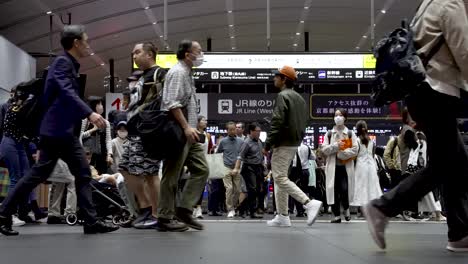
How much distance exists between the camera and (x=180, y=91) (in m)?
5.96

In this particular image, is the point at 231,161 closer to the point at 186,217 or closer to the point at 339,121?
the point at 339,121

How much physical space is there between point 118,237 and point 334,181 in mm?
4599

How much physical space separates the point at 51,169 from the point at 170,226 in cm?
119

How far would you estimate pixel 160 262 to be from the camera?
11.4 ft

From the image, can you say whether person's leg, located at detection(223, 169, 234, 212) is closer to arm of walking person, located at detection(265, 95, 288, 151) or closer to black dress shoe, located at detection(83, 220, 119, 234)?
arm of walking person, located at detection(265, 95, 288, 151)

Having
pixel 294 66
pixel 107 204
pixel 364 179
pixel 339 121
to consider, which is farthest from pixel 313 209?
pixel 294 66

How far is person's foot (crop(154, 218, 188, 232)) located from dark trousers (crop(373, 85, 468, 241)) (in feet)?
7.75

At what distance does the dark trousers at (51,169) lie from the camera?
552 cm

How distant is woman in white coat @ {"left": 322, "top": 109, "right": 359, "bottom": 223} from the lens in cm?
905

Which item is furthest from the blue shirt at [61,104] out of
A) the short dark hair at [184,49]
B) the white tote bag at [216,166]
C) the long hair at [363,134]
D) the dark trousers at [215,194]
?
the dark trousers at [215,194]

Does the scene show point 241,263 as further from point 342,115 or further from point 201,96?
point 201,96

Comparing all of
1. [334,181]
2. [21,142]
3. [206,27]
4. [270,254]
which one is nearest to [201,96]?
[206,27]

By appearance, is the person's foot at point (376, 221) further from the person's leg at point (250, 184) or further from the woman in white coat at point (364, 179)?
the person's leg at point (250, 184)

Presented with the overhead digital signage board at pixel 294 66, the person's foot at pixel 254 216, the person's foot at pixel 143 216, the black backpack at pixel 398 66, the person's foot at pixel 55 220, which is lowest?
the person's foot at pixel 254 216
